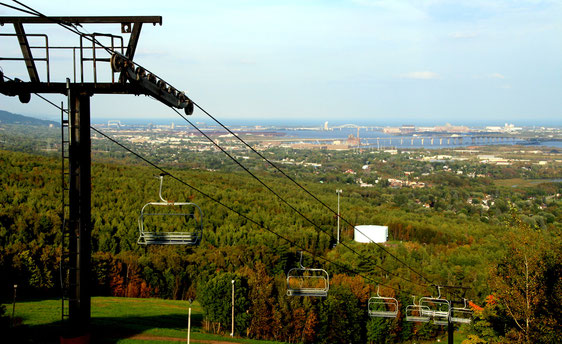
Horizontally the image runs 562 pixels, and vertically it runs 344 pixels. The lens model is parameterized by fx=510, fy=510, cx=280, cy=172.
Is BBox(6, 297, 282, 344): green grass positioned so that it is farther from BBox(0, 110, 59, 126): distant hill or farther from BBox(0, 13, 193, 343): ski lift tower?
BBox(0, 110, 59, 126): distant hill

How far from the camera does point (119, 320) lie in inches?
808

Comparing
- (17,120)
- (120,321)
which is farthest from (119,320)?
(17,120)

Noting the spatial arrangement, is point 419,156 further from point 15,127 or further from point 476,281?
point 476,281

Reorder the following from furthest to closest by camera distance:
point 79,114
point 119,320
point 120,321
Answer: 1. point 119,320
2. point 120,321
3. point 79,114

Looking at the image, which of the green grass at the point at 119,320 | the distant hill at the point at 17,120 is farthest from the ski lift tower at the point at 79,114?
the distant hill at the point at 17,120

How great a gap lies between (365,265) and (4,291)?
2106 centimetres

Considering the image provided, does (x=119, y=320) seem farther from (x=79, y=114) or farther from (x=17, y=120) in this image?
(x=17, y=120)

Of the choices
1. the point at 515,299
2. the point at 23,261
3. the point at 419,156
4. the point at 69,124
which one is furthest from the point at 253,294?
the point at 419,156

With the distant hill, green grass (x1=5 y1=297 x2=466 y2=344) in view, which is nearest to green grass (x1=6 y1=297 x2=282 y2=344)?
green grass (x1=5 y1=297 x2=466 y2=344)

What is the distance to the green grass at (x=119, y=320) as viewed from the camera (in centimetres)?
1473

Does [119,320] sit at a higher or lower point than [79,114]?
lower

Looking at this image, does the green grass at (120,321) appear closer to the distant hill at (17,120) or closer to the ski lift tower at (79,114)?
the ski lift tower at (79,114)

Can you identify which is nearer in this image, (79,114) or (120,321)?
(79,114)

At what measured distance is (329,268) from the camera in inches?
1345
